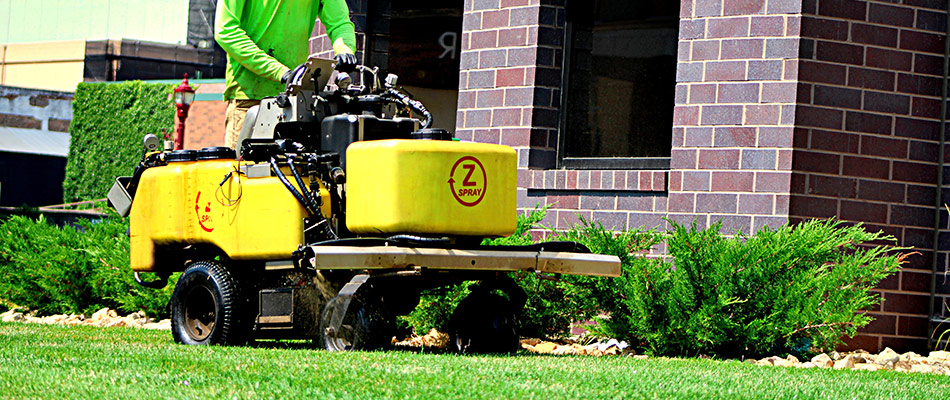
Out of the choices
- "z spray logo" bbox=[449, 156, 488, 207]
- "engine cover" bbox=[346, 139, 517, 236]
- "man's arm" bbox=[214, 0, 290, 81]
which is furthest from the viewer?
"man's arm" bbox=[214, 0, 290, 81]

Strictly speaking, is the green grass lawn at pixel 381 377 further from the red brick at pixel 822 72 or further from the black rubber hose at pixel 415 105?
the red brick at pixel 822 72

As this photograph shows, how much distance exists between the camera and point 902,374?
8.25m

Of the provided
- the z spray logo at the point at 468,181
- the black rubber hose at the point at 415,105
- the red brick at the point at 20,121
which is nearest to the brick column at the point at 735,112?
the black rubber hose at the point at 415,105

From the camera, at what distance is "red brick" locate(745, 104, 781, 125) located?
10086 mm

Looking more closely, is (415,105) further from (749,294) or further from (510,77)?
(510,77)

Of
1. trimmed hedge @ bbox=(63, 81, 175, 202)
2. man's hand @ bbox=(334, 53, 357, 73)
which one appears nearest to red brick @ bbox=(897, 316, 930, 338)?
man's hand @ bbox=(334, 53, 357, 73)

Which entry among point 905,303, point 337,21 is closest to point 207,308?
point 337,21

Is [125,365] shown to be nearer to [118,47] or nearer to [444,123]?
[444,123]

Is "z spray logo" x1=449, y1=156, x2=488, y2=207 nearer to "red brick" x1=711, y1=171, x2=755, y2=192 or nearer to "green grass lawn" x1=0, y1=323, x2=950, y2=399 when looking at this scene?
"green grass lawn" x1=0, y1=323, x2=950, y2=399

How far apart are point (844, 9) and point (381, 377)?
5581mm

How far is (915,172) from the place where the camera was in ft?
34.4

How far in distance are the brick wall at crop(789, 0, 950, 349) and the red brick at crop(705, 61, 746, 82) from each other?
48cm

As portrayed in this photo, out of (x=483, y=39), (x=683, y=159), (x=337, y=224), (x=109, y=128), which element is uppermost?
(x=483, y=39)

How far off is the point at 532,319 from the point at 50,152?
4364cm
